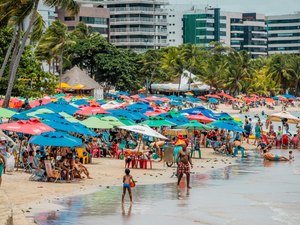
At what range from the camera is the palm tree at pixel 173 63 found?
117562 millimetres

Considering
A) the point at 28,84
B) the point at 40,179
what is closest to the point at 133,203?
the point at 40,179

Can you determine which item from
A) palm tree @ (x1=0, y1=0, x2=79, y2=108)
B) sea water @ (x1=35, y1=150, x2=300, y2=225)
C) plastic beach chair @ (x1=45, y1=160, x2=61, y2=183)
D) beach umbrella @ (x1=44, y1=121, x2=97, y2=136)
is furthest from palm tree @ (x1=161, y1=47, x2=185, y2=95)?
plastic beach chair @ (x1=45, y1=160, x2=61, y2=183)

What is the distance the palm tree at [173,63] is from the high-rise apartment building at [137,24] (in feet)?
99.9

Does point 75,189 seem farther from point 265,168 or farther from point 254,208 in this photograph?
point 265,168

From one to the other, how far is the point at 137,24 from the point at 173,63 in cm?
3936

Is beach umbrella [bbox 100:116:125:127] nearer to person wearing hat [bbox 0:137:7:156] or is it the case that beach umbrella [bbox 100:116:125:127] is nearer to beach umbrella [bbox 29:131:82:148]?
person wearing hat [bbox 0:137:7:156]

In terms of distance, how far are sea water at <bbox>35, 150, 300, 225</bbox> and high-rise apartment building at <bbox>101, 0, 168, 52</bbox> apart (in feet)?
423

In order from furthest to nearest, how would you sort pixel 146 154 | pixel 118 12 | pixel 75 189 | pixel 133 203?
pixel 118 12 < pixel 146 154 < pixel 75 189 < pixel 133 203

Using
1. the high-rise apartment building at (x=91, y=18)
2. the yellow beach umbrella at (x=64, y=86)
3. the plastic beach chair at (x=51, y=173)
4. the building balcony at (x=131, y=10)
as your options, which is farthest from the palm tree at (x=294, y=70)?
the plastic beach chair at (x=51, y=173)

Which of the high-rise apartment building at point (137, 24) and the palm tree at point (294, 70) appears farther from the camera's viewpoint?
the high-rise apartment building at point (137, 24)

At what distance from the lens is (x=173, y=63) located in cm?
11831

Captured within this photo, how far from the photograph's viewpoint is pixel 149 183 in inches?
999

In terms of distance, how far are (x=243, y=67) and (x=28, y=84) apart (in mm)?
79031

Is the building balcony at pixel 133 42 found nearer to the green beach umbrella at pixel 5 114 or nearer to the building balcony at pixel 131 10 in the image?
the building balcony at pixel 131 10
